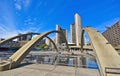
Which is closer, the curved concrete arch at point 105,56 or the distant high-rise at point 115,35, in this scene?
the curved concrete arch at point 105,56

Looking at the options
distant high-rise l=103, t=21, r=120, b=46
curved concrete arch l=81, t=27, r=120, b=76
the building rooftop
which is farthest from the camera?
distant high-rise l=103, t=21, r=120, b=46

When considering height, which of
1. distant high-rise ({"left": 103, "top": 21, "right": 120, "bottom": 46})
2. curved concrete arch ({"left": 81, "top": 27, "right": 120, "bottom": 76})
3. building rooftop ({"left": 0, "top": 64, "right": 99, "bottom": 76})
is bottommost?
building rooftop ({"left": 0, "top": 64, "right": 99, "bottom": 76})

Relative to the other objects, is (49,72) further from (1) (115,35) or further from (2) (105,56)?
(1) (115,35)

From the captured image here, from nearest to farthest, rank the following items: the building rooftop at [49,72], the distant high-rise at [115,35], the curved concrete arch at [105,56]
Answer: the curved concrete arch at [105,56] < the building rooftop at [49,72] < the distant high-rise at [115,35]

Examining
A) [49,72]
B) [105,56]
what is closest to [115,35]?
[105,56]

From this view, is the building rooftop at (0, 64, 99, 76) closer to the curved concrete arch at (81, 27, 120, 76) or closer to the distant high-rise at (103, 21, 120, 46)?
the curved concrete arch at (81, 27, 120, 76)

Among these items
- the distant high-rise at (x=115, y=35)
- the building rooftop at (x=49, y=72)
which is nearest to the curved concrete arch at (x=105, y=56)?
the building rooftop at (x=49, y=72)

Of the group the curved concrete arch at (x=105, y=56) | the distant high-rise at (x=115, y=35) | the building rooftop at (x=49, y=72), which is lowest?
the building rooftop at (x=49, y=72)

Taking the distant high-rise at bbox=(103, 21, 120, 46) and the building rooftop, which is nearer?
the building rooftop

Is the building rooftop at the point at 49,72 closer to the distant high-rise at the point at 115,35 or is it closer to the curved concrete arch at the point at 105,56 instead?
the curved concrete arch at the point at 105,56

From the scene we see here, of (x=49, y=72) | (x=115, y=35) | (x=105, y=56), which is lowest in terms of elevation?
(x=49, y=72)

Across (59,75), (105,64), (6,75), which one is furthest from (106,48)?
(6,75)

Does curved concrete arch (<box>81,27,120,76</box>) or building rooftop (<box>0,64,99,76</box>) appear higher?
curved concrete arch (<box>81,27,120,76</box>)

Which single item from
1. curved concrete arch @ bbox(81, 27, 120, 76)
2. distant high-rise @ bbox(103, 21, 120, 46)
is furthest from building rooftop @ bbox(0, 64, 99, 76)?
distant high-rise @ bbox(103, 21, 120, 46)
